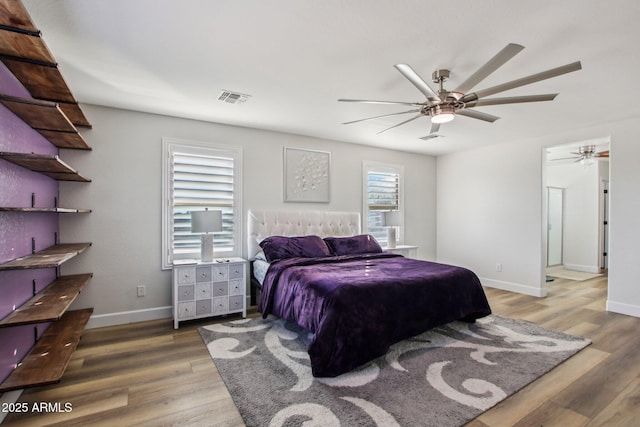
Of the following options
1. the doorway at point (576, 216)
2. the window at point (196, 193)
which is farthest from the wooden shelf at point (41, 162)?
the doorway at point (576, 216)

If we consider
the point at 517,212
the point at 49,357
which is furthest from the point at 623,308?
the point at 49,357

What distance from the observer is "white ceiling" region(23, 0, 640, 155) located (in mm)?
1928

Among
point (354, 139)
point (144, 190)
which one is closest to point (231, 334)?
point (144, 190)

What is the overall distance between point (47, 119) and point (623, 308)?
646cm

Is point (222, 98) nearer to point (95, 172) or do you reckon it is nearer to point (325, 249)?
point (95, 172)

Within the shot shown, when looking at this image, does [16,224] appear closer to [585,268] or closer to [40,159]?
[40,159]

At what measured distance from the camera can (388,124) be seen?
4.26 metres

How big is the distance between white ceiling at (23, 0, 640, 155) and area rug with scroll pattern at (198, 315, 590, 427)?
8.21 ft

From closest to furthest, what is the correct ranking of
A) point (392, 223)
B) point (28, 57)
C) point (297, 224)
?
point (28, 57) → point (297, 224) → point (392, 223)

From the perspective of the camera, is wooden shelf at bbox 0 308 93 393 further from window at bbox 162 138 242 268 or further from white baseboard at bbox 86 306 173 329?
window at bbox 162 138 242 268

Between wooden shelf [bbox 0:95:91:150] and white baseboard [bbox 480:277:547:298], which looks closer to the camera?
wooden shelf [bbox 0:95:91:150]

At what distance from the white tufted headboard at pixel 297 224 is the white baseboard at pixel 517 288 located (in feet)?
8.51

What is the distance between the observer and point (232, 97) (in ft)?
10.9

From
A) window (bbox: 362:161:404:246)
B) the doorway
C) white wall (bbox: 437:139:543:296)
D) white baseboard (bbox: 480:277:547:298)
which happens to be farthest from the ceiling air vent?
the doorway
